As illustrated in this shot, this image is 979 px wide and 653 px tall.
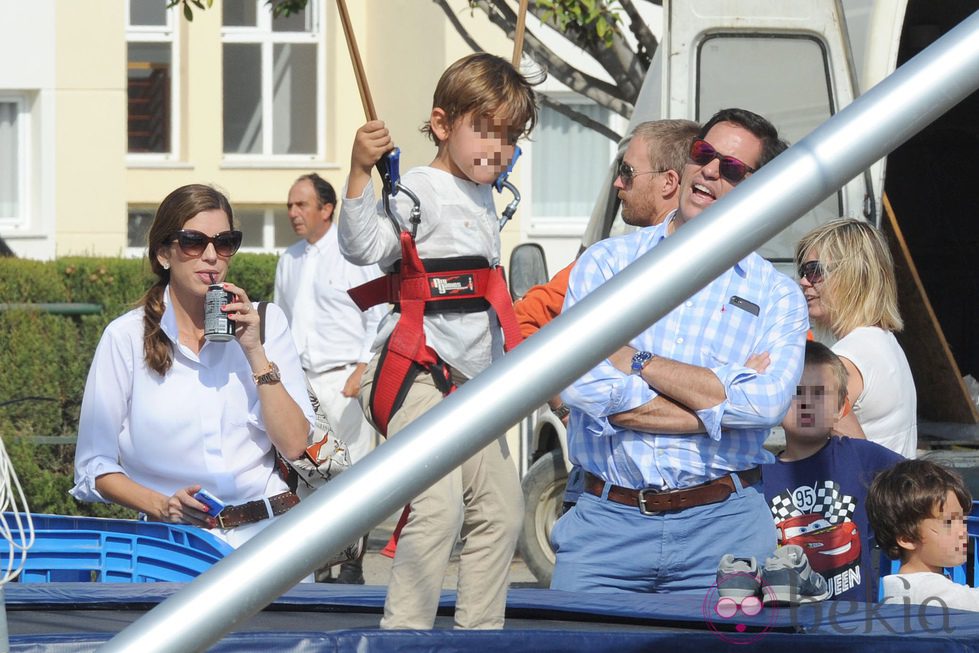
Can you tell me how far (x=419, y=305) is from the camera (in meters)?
3.68

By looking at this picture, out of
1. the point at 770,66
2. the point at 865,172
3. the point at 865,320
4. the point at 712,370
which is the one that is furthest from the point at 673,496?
the point at 770,66

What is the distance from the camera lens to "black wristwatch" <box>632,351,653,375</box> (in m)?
3.70

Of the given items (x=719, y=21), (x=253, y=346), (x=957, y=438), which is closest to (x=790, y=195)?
(x=253, y=346)

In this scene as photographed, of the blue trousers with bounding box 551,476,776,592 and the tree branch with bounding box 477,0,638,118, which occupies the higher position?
the tree branch with bounding box 477,0,638,118

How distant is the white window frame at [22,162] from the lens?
728 inches

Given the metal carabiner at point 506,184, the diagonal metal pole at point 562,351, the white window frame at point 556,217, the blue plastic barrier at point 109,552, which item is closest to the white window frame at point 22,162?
the white window frame at point 556,217

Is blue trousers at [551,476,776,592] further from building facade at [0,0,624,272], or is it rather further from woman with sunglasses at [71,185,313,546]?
building facade at [0,0,624,272]

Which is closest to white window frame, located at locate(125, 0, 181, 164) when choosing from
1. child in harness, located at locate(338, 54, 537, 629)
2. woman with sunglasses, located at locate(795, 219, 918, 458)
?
woman with sunglasses, located at locate(795, 219, 918, 458)

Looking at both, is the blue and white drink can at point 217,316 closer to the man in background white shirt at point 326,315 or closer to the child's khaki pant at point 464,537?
the child's khaki pant at point 464,537

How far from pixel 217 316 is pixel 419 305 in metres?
0.85

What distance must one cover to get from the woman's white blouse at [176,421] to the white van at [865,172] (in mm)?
2397

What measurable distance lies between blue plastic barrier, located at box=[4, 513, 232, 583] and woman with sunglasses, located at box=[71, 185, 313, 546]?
0.81 feet

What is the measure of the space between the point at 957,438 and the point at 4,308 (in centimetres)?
549

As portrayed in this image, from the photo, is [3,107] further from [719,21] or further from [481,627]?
[481,627]
